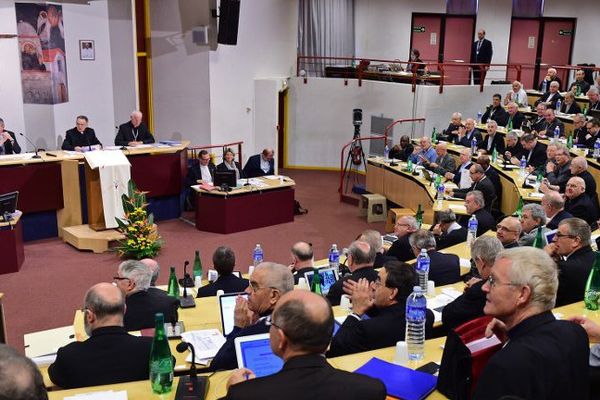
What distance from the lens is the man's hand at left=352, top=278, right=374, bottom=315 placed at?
379 centimetres

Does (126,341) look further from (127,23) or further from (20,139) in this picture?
(127,23)

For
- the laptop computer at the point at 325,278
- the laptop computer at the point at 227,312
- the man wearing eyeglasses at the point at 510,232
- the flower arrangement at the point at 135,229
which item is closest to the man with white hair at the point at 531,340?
the laptop computer at the point at 227,312

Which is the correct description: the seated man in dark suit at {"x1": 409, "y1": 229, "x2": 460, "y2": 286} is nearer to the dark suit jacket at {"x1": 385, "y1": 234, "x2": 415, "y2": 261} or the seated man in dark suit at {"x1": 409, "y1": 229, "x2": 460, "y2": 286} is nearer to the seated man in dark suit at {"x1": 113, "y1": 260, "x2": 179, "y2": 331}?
the dark suit jacket at {"x1": 385, "y1": 234, "x2": 415, "y2": 261}

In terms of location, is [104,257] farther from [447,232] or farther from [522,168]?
[522,168]

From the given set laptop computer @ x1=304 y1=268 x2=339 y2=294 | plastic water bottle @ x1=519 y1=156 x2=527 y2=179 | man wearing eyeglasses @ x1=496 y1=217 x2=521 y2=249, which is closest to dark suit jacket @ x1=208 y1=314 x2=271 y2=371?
laptop computer @ x1=304 y1=268 x2=339 y2=294

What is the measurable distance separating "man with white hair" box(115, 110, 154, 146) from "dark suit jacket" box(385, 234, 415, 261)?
5669mm

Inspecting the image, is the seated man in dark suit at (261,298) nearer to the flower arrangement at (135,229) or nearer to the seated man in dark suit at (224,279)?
the seated man in dark suit at (224,279)

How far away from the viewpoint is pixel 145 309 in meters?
4.46

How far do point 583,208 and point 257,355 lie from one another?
5175mm

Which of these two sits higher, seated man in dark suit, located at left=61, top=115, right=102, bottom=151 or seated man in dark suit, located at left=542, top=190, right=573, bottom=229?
seated man in dark suit, located at left=61, top=115, right=102, bottom=151

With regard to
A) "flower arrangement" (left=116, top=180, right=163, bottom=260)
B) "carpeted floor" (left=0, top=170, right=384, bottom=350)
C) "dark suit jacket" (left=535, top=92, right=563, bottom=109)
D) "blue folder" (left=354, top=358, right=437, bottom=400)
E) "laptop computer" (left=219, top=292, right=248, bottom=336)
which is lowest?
"carpeted floor" (left=0, top=170, right=384, bottom=350)

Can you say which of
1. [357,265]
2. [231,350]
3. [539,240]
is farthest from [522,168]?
[231,350]

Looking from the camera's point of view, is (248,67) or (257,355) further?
(248,67)

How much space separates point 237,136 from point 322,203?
92.8 inches
